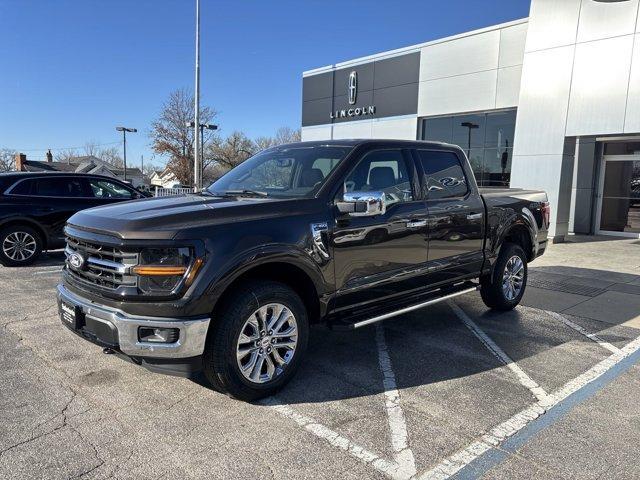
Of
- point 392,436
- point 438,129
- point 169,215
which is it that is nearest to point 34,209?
point 169,215

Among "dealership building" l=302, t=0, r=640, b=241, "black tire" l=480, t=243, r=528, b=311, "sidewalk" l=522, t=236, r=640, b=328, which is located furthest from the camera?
"dealership building" l=302, t=0, r=640, b=241

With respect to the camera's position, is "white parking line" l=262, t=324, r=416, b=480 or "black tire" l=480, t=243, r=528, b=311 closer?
"white parking line" l=262, t=324, r=416, b=480

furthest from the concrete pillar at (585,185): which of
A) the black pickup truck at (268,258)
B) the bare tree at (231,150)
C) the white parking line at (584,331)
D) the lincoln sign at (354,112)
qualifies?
the bare tree at (231,150)

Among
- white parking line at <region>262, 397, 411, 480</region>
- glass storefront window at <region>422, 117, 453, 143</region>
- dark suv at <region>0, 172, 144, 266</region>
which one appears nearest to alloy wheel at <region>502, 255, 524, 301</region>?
white parking line at <region>262, 397, 411, 480</region>

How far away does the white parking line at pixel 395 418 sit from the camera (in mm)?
2887

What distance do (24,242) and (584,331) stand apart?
29.0 feet

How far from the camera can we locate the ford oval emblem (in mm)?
3596

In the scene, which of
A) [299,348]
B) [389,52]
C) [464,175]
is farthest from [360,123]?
[299,348]

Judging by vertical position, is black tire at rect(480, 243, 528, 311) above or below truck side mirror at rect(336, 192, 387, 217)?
below

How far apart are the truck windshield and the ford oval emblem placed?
1.34m

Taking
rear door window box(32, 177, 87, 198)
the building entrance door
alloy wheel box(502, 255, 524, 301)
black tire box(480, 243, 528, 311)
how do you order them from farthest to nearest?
the building entrance door < rear door window box(32, 177, 87, 198) < alloy wheel box(502, 255, 524, 301) < black tire box(480, 243, 528, 311)

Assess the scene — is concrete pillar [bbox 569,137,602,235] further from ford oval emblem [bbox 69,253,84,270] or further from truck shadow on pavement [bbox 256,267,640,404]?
ford oval emblem [bbox 69,253,84,270]

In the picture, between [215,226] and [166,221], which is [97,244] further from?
[215,226]

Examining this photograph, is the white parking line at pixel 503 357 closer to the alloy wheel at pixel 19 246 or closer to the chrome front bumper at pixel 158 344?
the chrome front bumper at pixel 158 344
